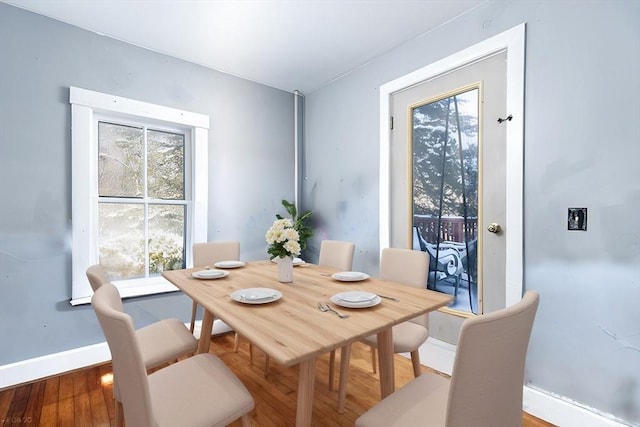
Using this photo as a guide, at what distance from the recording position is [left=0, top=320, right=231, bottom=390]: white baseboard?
1.90 m

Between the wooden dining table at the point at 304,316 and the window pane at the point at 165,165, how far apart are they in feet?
3.82

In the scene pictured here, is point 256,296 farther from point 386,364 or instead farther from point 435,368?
point 435,368

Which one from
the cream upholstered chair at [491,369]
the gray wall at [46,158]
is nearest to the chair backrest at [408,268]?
the cream upholstered chair at [491,369]

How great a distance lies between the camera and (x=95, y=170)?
2.31 m

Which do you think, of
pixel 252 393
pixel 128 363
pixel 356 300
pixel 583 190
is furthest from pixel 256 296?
pixel 583 190

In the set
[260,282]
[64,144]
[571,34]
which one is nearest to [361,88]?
[571,34]

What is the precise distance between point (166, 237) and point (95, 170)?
76cm

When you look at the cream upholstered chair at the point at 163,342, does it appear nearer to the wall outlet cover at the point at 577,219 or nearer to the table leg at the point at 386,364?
the table leg at the point at 386,364

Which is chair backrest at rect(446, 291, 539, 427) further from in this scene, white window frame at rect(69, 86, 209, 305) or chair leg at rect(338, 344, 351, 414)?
white window frame at rect(69, 86, 209, 305)

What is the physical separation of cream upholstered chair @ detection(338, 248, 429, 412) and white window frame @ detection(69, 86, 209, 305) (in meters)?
1.69

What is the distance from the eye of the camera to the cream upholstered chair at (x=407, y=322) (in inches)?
62.0

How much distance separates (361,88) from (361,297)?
2.16m

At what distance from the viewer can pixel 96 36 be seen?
223 centimetres

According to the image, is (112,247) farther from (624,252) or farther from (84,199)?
(624,252)
